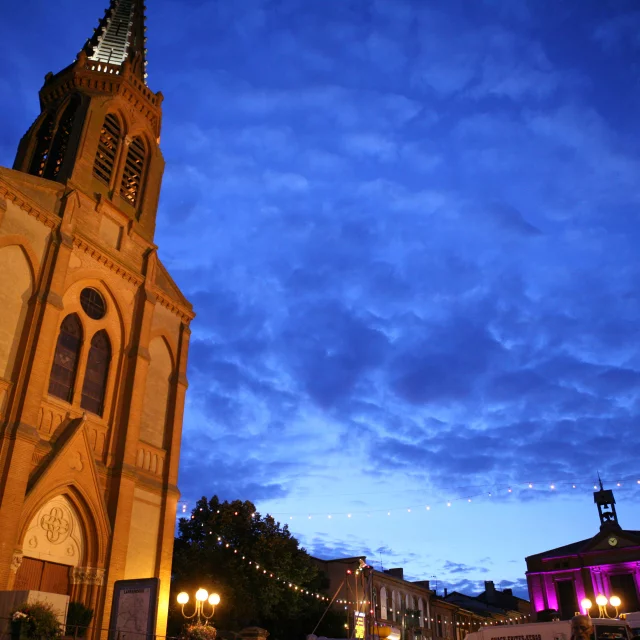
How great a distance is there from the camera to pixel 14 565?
55.5ft

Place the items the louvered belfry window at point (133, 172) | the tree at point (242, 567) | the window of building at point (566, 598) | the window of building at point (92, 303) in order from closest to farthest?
1. the window of building at point (92, 303)
2. the louvered belfry window at point (133, 172)
3. the tree at point (242, 567)
4. the window of building at point (566, 598)

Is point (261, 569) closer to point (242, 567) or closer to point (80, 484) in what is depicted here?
point (242, 567)

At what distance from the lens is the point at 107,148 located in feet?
89.2

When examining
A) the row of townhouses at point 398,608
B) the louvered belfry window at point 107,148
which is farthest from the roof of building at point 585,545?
the louvered belfry window at point 107,148

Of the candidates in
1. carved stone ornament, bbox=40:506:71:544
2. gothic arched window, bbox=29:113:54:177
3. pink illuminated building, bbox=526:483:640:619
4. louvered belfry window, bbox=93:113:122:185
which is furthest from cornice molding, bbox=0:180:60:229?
pink illuminated building, bbox=526:483:640:619

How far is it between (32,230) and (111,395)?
6332mm

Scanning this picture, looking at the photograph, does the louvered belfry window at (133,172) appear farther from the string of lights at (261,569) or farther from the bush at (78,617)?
the string of lights at (261,569)

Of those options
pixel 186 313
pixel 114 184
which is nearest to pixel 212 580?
pixel 186 313

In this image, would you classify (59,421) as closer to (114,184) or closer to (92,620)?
(92,620)

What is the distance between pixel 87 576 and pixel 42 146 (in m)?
18.8

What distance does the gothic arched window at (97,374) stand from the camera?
71.4ft

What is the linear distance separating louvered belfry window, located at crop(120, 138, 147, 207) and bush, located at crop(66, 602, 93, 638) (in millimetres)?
16385

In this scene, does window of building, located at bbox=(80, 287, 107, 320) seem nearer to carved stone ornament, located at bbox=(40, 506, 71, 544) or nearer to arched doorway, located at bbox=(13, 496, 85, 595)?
arched doorway, located at bbox=(13, 496, 85, 595)

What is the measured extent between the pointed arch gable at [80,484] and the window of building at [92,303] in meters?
4.41
